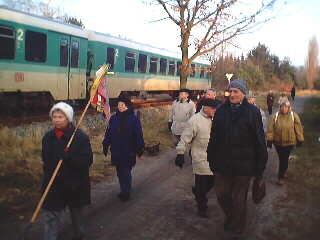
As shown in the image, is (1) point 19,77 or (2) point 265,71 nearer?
(1) point 19,77

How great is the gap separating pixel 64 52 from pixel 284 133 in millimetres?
9584

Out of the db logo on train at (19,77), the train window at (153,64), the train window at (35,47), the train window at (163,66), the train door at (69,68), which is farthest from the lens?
the train window at (163,66)

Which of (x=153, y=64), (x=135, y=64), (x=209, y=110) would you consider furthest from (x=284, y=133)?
(x=153, y=64)

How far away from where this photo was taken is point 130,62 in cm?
1956

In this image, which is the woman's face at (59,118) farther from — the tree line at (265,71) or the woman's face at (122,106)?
the tree line at (265,71)

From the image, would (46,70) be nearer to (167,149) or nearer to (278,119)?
(167,149)

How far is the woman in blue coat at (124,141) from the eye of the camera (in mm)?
6117

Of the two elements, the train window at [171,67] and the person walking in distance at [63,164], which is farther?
the train window at [171,67]

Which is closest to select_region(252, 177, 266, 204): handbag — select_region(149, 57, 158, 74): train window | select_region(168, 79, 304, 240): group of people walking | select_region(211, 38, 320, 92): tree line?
select_region(168, 79, 304, 240): group of people walking

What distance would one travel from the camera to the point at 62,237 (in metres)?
4.66

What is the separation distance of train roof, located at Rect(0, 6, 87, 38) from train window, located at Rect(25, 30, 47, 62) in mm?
320

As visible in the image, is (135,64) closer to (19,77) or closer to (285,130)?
(19,77)

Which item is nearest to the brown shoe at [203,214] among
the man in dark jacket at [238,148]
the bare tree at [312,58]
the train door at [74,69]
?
the man in dark jacket at [238,148]

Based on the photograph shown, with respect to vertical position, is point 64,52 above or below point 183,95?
above
